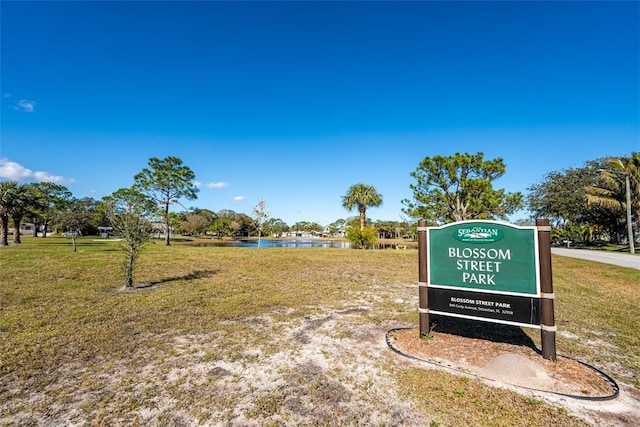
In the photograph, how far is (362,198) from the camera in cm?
3744

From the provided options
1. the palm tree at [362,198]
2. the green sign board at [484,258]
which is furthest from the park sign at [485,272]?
the palm tree at [362,198]

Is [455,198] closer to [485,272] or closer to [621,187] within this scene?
[621,187]

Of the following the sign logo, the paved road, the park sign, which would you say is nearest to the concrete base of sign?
the park sign

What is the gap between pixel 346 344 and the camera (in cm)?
438

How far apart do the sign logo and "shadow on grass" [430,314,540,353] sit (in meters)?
1.73

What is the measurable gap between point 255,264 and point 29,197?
21.7 meters

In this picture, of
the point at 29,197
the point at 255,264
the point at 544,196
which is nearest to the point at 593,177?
the point at 544,196

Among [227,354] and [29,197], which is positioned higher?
[29,197]

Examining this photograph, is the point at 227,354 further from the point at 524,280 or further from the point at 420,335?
the point at 524,280

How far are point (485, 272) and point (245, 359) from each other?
144 inches

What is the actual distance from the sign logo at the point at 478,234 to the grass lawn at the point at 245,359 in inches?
76.8

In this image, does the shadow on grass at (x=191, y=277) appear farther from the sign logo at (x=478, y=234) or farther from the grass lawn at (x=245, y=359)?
the sign logo at (x=478, y=234)

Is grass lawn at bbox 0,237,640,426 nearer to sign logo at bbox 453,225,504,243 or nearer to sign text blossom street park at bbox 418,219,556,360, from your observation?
sign text blossom street park at bbox 418,219,556,360

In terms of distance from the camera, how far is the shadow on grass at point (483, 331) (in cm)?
463
